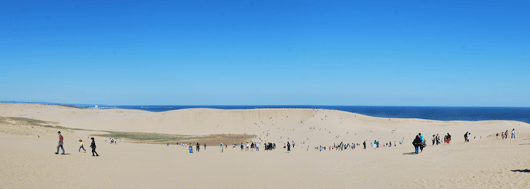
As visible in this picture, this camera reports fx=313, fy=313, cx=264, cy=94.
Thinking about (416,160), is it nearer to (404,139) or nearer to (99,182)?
(99,182)

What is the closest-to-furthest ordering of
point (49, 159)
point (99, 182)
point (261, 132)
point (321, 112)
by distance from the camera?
point (99, 182), point (49, 159), point (261, 132), point (321, 112)

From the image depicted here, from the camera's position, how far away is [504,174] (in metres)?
11.8

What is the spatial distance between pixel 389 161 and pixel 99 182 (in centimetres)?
1469

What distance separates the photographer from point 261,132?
5431 cm

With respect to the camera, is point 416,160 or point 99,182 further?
point 416,160

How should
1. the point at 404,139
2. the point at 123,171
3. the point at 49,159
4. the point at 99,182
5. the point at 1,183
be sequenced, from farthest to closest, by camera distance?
the point at 404,139 → the point at 49,159 → the point at 123,171 → the point at 99,182 → the point at 1,183

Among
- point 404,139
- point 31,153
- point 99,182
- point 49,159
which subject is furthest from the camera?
point 404,139

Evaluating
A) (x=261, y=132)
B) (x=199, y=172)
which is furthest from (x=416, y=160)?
(x=261, y=132)

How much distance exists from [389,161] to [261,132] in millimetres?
37503

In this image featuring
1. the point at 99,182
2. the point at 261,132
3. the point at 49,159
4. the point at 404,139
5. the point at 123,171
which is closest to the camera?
the point at 99,182

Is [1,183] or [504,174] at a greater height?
[504,174]

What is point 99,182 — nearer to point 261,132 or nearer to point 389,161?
point 389,161

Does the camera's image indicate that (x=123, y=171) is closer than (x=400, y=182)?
No

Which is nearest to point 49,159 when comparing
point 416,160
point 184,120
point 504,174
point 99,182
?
point 99,182
